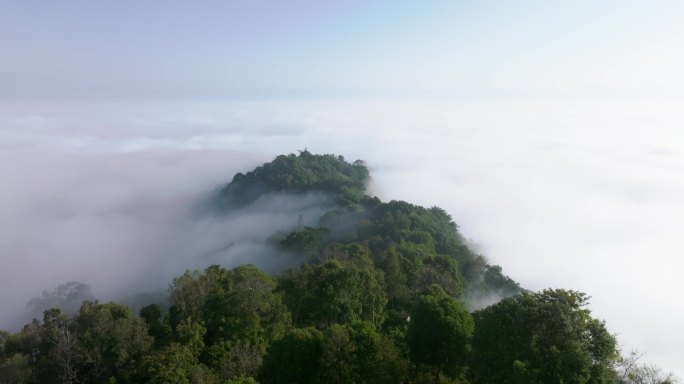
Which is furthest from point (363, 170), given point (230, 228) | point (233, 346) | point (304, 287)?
point (233, 346)

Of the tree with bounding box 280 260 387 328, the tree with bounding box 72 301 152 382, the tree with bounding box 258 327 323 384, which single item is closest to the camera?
the tree with bounding box 258 327 323 384

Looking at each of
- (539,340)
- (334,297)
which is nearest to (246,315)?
(334,297)

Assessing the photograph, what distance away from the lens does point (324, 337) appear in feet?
66.1

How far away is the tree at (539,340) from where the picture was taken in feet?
56.6

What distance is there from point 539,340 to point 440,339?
167 inches

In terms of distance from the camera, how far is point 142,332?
25.2 metres

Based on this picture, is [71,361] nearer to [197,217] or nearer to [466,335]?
[466,335]

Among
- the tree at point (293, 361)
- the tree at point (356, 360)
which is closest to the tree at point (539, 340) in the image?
the tree at point (356, 360)

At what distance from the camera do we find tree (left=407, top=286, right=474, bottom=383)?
20.6 meters

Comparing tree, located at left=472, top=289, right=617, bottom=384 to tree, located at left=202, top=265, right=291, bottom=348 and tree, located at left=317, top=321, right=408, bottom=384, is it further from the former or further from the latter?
tree, located at left=202, top=265, right=291, bottom=348

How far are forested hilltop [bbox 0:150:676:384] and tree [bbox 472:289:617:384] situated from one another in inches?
1.9

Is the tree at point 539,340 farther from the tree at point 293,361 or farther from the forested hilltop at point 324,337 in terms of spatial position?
the tree at point 293,361

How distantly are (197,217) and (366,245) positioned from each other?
55339 millimetres

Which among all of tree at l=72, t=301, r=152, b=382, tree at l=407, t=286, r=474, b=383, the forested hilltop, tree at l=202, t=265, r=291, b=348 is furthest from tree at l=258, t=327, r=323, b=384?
tree at l=72, t=301, r=152, b=382
